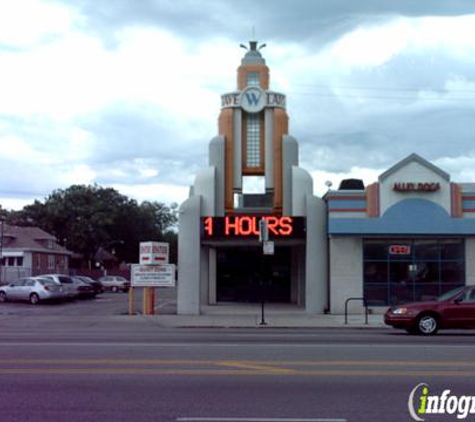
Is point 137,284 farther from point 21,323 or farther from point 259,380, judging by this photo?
point 259,380

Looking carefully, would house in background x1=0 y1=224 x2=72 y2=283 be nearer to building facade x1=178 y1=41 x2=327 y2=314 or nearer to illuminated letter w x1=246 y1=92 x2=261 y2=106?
building facade x1=178 y1=41 x2=327 y2=314

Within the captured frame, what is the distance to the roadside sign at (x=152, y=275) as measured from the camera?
27.7m

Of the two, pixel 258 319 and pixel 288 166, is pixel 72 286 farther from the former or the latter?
pixel 258 319

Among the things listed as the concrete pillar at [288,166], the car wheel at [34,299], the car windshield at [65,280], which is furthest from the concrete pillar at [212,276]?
the car windshield at [65,280]

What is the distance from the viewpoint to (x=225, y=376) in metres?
11.0

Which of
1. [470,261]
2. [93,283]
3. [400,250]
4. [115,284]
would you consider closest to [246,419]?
[400,250]

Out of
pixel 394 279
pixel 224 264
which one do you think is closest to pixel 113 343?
pixel 394 279

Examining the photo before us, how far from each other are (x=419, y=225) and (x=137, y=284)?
433 inches

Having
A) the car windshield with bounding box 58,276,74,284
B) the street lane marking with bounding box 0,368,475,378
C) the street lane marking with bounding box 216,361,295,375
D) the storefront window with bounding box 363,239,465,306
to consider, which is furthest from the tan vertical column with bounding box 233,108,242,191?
the street lane marking with bounding box 0,368,475,378

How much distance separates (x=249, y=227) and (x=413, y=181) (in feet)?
21.7

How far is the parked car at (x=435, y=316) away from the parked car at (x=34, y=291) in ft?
71.8

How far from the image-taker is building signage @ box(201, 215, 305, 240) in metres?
28.7

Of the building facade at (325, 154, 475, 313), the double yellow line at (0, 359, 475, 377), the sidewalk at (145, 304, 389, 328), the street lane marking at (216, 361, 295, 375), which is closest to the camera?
the double yellow line at (0, 359, 475, 377)

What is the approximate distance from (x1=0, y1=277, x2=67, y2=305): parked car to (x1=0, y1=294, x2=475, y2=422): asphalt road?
1936 centimetres
